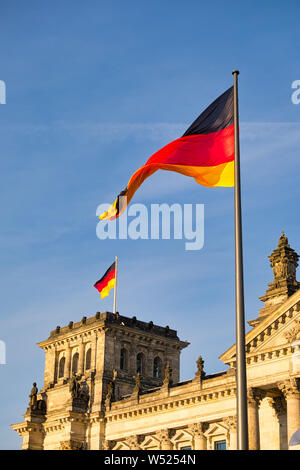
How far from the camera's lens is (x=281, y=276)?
60.1m

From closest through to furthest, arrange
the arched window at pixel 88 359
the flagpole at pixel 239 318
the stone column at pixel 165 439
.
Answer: the flagpole at pixel 239 318 → the stone column at pixel 165 439 → the arched window at pixel 88 359

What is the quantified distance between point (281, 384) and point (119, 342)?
82.7 ft

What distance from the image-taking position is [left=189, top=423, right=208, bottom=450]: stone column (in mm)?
55875

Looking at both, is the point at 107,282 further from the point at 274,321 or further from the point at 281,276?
the point at 274,321

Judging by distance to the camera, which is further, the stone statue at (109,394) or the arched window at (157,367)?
the arched window at (157,367)

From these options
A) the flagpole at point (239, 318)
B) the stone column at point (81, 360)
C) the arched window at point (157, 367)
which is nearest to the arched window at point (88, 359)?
the stone column at point (81, 360)

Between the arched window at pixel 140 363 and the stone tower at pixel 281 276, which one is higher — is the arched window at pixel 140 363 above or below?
below

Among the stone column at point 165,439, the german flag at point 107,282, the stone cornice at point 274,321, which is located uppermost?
the german flag at point 107,282

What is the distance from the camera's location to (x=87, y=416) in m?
66.8

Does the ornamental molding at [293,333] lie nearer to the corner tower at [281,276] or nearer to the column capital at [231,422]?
the column capital at [231,422]

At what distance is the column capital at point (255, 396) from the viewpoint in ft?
163
